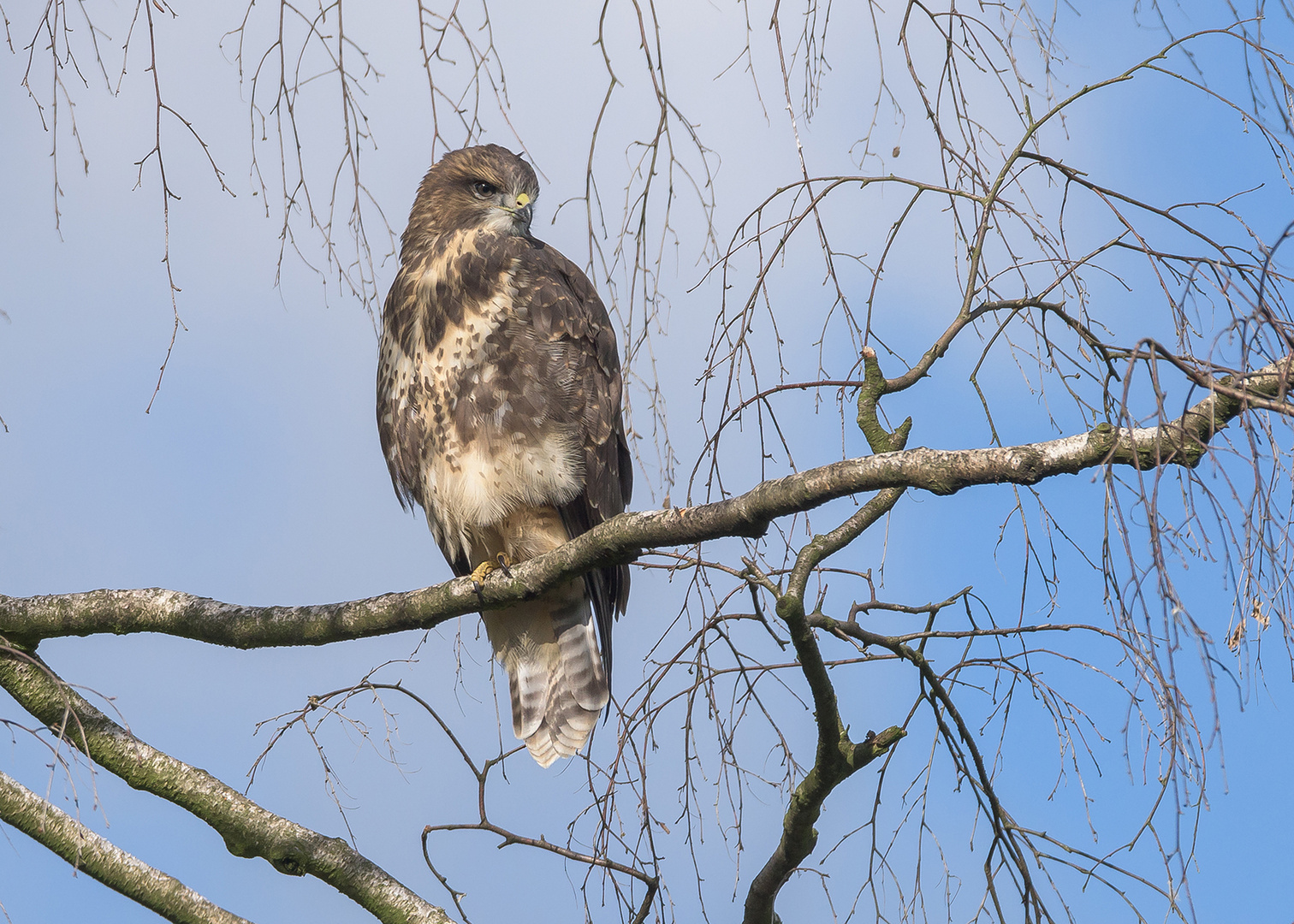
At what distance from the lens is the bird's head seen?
4.51m

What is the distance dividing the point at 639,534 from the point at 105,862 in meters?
1.74

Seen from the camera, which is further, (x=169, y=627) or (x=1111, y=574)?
(x=169, y=627)

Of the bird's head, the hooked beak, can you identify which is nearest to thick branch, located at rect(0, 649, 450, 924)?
the bird's head

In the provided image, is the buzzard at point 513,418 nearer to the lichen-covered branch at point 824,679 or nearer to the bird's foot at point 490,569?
the bird's foot at point 490,569

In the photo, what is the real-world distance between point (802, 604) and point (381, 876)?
1.62 metres

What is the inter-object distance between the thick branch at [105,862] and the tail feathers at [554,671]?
1498 mm

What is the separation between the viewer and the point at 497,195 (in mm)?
4590

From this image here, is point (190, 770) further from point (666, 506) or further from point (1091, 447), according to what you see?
point (1091, 447)

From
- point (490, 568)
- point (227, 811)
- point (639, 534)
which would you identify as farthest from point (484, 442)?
point (227, 811)

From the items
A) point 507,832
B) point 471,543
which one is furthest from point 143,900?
point 471,543

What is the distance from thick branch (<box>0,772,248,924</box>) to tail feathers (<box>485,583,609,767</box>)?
1.50 meters

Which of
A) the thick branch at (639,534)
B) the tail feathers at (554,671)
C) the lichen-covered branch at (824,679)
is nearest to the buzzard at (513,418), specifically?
the tail feathers at (554,671)

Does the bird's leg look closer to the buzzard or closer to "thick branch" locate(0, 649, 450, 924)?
the buzzard

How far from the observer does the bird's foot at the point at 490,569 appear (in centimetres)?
339
